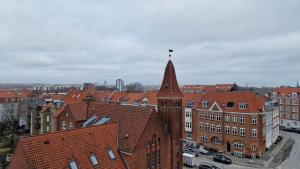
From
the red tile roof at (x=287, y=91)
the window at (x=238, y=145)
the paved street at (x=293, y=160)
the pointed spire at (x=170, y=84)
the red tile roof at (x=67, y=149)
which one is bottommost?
the paved street at (x=293, y=160)

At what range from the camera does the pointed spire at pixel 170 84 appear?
31869mm

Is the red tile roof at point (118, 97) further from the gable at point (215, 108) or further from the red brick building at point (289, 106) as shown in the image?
the red brick building at point (289, 106)

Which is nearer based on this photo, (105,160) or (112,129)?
(105,160)

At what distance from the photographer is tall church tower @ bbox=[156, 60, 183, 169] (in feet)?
104

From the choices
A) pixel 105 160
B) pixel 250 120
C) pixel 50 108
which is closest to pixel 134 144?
pixel 105 160

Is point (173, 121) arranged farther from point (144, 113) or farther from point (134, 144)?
point (134, 144)

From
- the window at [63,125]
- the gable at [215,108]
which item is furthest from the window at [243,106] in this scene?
the window at [63,125]

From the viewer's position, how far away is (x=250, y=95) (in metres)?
50.6

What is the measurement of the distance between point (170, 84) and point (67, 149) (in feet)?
46.9

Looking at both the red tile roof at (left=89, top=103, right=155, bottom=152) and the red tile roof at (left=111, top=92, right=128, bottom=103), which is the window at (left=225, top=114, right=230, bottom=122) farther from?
the red tile roof at (left=111, top=92, right=128, bottom=103)

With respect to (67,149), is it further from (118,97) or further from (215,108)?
(118,97)

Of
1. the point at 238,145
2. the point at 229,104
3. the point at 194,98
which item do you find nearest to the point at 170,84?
the point at 229,104

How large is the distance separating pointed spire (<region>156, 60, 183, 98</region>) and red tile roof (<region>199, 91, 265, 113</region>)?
22.6m

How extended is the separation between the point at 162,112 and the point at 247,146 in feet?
82.9
